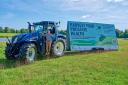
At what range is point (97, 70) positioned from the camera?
41.9ft

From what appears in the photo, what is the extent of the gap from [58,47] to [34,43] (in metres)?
2.65

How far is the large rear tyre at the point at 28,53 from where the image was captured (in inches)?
609

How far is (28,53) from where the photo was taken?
1575 cm

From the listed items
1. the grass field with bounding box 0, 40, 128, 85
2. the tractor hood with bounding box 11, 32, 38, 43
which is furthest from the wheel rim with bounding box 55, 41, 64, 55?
the grass field with bounding box 0, 40, 128, 85

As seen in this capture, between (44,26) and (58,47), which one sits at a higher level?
(44,26)

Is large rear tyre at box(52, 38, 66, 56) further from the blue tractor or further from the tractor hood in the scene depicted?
the tractor hood

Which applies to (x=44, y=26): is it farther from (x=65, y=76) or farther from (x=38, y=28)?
(x=65, y=76)

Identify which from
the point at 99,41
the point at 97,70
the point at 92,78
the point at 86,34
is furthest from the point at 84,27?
the point at 92,78

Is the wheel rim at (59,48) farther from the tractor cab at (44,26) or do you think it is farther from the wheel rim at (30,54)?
the wheel rim at (30,54)

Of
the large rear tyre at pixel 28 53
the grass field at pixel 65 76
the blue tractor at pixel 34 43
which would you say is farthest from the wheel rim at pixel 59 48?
the grass field at pixel 65 76

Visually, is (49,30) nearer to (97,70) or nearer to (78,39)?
(78,39)

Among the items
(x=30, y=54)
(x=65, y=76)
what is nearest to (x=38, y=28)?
(x=30, y=54)

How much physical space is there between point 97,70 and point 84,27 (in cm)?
989

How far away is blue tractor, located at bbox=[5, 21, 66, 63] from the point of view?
51.9ft
